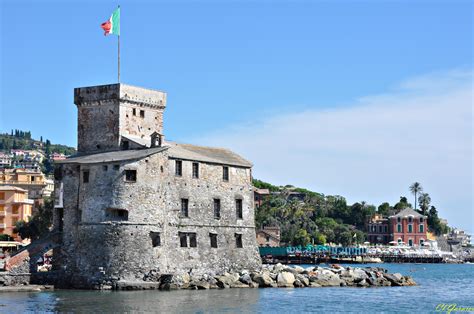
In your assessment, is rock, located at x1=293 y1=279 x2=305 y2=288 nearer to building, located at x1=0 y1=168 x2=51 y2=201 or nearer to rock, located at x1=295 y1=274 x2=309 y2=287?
rock, located at x1=295 y1=274 x2=309 y2=287

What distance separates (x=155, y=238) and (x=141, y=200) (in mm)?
2685

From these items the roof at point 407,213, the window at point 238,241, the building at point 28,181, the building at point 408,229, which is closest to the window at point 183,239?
the window at point 238,241

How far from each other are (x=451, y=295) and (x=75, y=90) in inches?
1141

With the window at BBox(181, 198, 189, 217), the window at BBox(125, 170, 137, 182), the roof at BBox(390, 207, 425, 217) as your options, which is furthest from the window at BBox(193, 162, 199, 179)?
the roof at BBox(390, 207, 425, 217)

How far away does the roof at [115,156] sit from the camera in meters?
53.9

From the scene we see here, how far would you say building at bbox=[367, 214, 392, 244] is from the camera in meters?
154

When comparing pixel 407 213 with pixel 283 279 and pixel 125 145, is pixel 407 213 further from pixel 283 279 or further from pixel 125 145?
pixel 125 145

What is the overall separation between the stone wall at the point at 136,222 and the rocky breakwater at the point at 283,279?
1.20 m

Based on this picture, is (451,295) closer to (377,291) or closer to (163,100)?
(377,291)

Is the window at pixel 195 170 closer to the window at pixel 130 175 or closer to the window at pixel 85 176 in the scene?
the window at pixel 130 175

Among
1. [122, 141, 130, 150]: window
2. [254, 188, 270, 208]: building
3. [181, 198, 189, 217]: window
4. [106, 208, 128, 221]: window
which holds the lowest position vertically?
[106, 208, 128, 221]: window

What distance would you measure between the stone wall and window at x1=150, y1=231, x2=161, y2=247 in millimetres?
201

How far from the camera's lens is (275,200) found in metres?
150

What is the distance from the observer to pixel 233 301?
4797 centimetres
